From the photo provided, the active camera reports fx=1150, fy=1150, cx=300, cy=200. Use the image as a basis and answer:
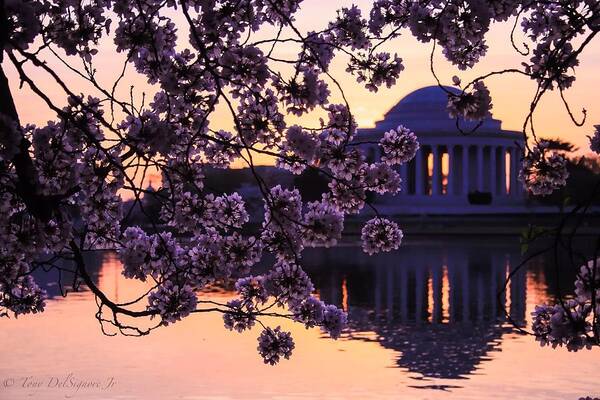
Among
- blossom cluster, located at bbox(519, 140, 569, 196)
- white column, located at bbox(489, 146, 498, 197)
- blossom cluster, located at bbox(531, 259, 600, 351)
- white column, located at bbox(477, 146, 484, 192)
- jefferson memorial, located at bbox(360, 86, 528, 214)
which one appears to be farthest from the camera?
white column, located at bbox(489, 146, 498, 197)

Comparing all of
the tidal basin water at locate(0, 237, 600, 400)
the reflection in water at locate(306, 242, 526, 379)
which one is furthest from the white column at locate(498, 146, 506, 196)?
the tidal basin water at locate(0, 237, 600, 400)

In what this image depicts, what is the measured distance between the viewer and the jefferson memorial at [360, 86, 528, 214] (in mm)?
119250

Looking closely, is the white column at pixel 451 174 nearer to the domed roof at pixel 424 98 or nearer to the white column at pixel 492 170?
the white column at pixel 492 170

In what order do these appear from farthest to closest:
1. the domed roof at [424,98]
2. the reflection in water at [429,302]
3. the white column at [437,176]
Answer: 1. the white column at [437,176]
2. the domed roof at [424,98]
3. the reflection in water at [429,302]

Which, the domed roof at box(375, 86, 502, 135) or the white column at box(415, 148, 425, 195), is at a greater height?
the domed roof at box(375, 86, 502, 135)

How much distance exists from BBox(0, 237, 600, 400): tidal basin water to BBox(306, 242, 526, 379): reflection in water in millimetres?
53

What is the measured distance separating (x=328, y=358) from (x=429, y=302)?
10401 mm

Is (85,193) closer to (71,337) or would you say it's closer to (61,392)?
(61,392)

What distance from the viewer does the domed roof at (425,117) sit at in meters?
120

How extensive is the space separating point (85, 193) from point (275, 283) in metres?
1.48

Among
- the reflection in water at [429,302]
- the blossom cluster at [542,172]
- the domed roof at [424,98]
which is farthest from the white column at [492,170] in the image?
the blossom cluster at [542,172]

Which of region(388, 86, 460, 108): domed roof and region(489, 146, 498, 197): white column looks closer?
region(388, 86, 460, 108): domed roof

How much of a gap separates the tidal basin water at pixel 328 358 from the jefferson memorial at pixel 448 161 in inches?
3344

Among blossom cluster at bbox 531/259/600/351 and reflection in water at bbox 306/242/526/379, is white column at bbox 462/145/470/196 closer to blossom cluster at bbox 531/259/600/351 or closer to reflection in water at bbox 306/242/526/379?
reflection in water at bbox 306/242/526/379
